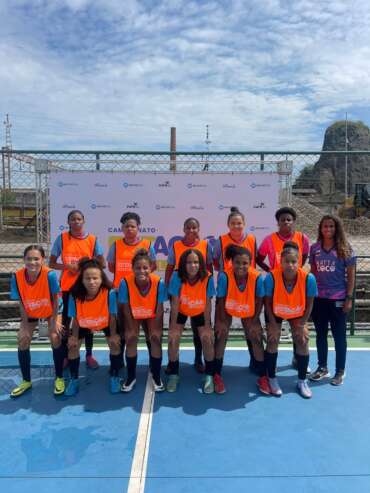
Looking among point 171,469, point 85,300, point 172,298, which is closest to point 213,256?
point 172,298

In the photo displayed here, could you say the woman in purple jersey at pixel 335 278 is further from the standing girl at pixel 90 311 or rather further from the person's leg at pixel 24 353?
the person's leg at pixel 24 353

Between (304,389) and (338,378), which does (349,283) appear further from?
(304,389)

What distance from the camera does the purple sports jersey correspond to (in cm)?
399

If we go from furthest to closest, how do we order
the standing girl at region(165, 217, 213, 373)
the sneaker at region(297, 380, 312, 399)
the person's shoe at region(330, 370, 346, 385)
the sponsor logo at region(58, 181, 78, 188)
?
the sponsor logo at region(58, 181, 78, 188)
the standing girl at region(165, 217, 213, 373)
the person's shoe at region(330, 370, 346, 385)
the sneaker at region(297, 380, 312, 399)

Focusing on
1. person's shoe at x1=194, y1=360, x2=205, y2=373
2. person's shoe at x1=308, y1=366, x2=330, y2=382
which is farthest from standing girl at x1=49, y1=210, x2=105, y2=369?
person's shoe at x1=308, y1=366, x2=330, y2=382

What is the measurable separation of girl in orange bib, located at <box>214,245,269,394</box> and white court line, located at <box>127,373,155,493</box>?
665 mm

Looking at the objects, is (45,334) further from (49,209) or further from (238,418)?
(238,418)

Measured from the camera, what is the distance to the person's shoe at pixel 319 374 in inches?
164

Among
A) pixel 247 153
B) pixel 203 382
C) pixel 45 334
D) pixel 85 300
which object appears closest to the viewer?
pixel 85 300

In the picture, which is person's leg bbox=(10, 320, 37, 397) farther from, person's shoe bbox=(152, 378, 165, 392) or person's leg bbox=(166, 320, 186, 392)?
person's leg bbox=(166, 320, 186, 392)

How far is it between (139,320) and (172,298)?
373 millimetres

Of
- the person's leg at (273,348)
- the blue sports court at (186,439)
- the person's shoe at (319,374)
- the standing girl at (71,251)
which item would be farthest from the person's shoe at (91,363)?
the person's shoe at (319,374)

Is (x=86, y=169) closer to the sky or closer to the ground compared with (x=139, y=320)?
closer to the sky

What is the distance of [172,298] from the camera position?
3.96m
